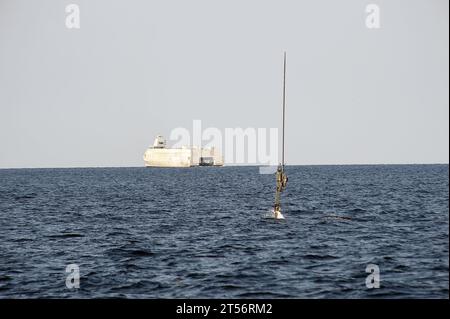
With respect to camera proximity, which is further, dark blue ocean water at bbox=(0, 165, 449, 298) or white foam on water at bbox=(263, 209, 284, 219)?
white foam on water at bbox=(263, 209, 284, 219)

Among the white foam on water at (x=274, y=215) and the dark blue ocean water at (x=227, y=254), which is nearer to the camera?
the dark blue ocean water at (x=227, y=254)

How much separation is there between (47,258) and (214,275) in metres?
9.16

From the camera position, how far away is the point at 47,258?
86.0ft

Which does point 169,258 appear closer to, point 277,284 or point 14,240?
point 277,284

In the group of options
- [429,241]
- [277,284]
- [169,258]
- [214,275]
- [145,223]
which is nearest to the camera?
[277,284]

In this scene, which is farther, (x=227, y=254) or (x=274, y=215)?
(x=274, y=215)

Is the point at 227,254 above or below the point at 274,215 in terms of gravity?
below
